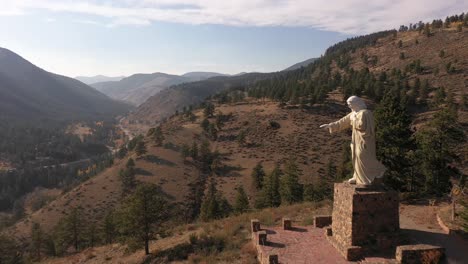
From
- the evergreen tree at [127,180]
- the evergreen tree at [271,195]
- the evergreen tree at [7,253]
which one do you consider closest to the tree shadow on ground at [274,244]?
the evergreen tree at [271,195]

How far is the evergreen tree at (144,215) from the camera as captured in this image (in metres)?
19.1

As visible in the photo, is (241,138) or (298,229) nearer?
(298,229)

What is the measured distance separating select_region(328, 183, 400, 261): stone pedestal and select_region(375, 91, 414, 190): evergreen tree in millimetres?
8785

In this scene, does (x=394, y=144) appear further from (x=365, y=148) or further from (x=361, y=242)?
(x=361, y=242)

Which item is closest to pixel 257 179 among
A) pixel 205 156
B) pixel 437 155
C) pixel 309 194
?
pixel 309 194

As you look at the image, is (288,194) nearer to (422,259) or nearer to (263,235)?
(263,235)

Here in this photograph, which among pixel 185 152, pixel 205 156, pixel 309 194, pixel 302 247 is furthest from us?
pixel 205 156

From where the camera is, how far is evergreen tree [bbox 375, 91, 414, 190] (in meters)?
21.8

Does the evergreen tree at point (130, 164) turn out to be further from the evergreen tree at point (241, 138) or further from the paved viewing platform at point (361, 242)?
the paved viewing platform at point (361, 242)

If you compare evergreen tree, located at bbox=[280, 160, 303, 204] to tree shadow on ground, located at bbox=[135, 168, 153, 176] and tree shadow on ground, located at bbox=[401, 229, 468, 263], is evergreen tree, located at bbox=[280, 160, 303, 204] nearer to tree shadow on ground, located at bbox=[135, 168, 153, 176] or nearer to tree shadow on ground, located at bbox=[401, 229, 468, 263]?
tree shadow on ground, located at bbox=[401, 229, 468, 263]

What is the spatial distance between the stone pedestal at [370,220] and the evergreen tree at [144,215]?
10.6 metres

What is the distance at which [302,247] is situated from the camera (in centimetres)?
1406

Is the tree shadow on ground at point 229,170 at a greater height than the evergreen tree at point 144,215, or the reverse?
the evergreen tree at point 144,215

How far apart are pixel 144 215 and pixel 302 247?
364 inches
